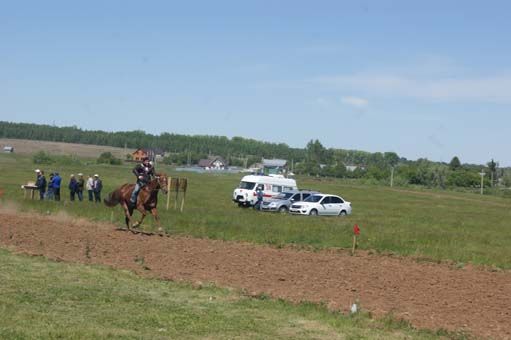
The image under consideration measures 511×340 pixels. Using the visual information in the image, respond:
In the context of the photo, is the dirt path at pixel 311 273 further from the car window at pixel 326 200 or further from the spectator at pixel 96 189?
the car window at pixel 326 200

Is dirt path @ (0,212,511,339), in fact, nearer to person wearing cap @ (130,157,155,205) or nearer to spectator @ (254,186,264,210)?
person wearing cap @ (130,157,155,205)

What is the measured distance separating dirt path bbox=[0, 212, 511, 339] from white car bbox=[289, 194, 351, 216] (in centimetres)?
2141

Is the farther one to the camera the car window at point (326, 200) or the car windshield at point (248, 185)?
the car windshield at point (248, 185)

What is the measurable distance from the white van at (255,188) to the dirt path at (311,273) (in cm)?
2672

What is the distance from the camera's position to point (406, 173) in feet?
573

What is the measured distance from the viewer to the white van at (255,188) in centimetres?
5088

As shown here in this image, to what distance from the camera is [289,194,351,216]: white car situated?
45.2 metres

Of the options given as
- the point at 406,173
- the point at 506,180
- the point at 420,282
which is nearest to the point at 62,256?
the point at 420,282

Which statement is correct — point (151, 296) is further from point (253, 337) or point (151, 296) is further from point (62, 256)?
point (62, 256)

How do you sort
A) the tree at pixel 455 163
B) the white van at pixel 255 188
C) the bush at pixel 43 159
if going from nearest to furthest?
the white van at pixel 255 188 < the bush at pixel 43 159 < the tree at pixel 455 163

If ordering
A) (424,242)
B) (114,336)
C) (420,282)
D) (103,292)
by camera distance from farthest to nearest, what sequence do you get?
(424,242), (420,282), (103,292), (114,336)

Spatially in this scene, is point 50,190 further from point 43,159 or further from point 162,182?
point 43,159

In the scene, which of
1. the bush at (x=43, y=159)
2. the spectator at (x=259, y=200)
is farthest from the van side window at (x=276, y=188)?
the bush at (x=43, y=159)

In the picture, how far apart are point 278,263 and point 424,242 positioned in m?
11.2
